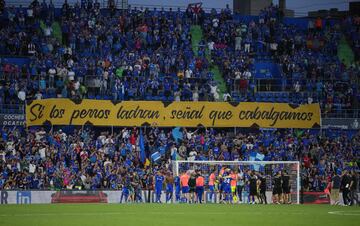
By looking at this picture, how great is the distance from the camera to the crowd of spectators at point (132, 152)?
130 ft

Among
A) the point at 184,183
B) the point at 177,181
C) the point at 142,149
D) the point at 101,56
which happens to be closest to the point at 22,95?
the point at 101,56

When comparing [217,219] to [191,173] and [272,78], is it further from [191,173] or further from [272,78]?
[272,78]

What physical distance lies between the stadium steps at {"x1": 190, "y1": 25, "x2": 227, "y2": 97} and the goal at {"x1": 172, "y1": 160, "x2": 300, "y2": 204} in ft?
24.5

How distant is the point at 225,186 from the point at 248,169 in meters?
2.13

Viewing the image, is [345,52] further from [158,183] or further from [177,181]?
[158,183]

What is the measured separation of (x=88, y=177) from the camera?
1575 inches

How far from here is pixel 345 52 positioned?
180ft

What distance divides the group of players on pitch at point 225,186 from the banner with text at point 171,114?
19.3 ft

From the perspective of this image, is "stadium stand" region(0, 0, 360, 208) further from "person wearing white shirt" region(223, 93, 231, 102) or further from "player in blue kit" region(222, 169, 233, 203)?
"player in blue kit" region(222, 169, 233, 203)

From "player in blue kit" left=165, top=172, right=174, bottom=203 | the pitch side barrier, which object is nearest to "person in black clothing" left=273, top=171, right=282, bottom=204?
"player in blue kit" left=165, top=172, right=174, bottom=203

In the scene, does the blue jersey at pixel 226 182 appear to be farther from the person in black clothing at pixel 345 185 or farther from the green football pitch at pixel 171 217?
the green football pitch at pixel 171 217

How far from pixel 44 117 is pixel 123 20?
33.0 ft

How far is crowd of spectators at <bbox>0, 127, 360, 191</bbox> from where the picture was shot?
39.8 metres

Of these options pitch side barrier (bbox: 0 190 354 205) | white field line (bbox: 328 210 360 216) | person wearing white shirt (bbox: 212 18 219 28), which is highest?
person wearing white shirt (bbox: 212 18 219 28)
